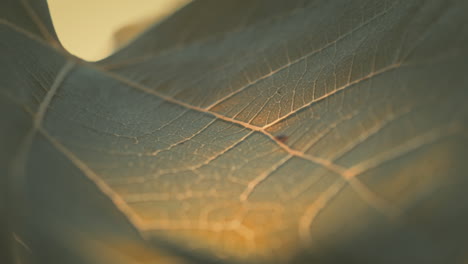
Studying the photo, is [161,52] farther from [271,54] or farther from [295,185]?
[295,185]

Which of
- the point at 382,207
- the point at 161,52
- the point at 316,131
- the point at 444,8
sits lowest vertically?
the point at 382,207

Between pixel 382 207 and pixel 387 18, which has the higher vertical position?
pixel 387 18

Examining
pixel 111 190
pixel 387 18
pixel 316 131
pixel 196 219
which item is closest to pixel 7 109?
pixel 111 190

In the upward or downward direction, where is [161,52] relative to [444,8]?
upward

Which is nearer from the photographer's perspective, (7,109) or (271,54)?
(7,109)


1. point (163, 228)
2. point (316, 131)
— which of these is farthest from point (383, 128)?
point (163, 228)

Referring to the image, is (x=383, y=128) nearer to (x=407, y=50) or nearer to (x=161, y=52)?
(x=407, y=50)
